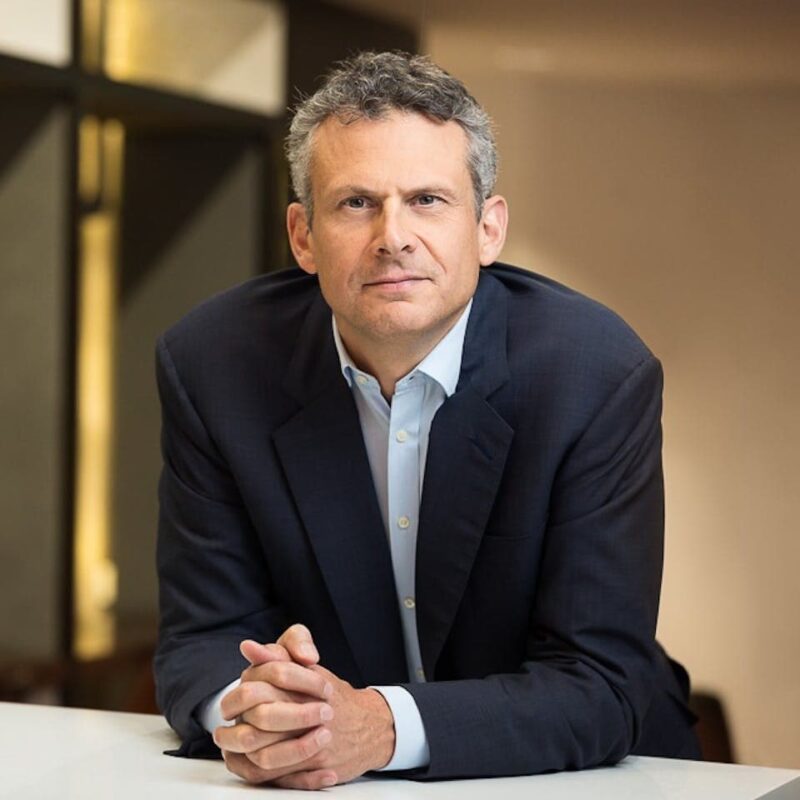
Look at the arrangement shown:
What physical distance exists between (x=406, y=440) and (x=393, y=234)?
27 cm

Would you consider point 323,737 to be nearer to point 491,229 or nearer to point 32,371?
A: point 491,229

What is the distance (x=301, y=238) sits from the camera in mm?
2031

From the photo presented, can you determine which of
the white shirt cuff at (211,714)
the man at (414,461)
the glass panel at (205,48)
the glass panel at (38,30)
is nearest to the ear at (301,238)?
the man at (414,461)

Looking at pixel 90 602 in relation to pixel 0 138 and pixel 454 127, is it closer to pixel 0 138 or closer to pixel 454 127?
pixel 0 138

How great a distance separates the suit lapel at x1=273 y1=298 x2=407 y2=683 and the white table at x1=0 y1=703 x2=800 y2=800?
0.28 meters

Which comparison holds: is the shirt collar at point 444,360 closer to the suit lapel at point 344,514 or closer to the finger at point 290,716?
the suit lapel at point 344,514

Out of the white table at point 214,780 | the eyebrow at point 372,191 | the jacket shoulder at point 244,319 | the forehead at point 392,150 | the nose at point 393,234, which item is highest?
the forehead at point 392,150

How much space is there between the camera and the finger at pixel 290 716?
1.54 m

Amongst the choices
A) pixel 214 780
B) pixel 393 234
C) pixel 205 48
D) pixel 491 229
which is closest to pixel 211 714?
pixel 214 780

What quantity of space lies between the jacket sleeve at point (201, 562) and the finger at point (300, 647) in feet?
0.86

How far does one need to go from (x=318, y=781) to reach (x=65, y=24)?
85.9 inches

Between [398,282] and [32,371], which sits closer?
[398,282]

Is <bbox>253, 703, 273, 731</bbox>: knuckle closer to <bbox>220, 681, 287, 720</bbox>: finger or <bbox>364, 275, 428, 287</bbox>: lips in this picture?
<bbox>220, 681, 287, 720</bbox>: finger

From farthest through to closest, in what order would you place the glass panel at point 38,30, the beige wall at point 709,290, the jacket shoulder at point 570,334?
the glass panel at point 38,30
the beige wall at point 709,290
the jacket shoulder at point 570,334
